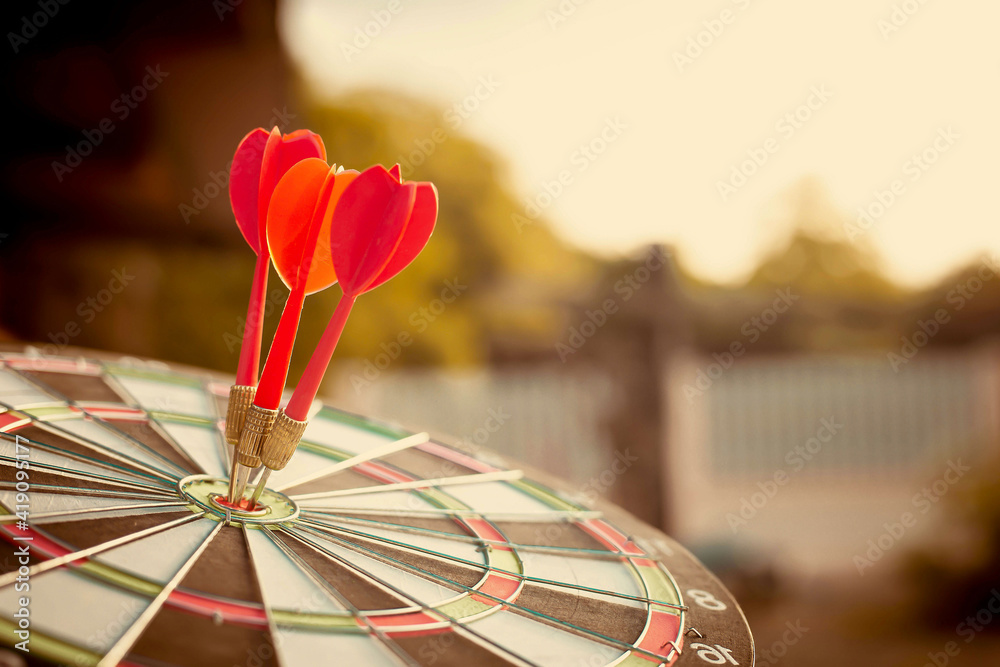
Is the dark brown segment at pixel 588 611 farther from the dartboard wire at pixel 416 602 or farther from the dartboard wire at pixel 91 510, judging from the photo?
the dartboard wire at pixel 91 510

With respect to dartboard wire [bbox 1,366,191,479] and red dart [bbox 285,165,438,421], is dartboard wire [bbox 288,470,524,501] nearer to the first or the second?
dartboard wire [bbox 1,366,191,479]

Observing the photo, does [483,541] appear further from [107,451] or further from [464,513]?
[107,451]

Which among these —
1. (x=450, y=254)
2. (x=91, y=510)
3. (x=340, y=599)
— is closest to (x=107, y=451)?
(x=91, y=510)

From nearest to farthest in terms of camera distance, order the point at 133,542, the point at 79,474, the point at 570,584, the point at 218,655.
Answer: the point at 218,655 → the point at 133,542 → the point at 79,474 → the point at 570,584

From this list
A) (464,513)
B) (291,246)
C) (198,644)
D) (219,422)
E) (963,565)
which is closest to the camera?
(198,644)

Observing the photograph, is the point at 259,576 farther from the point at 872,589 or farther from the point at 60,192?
the point at 872,589

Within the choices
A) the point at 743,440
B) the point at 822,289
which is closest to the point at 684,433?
the point at 743,440

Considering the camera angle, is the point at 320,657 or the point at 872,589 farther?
the point at 872,589
